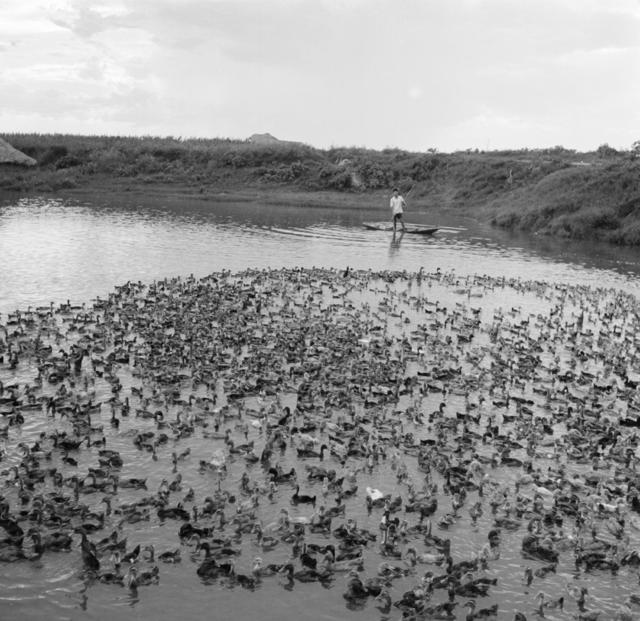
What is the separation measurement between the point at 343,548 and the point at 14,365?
32.4ft

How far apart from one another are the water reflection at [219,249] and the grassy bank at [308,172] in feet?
41.7

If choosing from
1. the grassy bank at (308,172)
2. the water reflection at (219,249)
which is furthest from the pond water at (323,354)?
the grassy bank at (308,172)

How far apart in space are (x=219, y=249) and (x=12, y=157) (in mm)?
54288

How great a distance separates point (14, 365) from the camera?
16.7 m

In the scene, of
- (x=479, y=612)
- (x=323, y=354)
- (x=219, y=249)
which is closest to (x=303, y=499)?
(x=479, y=612)

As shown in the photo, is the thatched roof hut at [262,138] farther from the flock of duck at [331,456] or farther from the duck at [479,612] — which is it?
the duck at [479,612]

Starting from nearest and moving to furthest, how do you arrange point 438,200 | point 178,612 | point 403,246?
point 178,612, point 403,246, point 438,200

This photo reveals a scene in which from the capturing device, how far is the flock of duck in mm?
9750

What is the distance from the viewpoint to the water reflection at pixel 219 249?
29.7 meters

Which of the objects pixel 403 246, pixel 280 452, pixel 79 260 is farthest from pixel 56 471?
pixel 403 246

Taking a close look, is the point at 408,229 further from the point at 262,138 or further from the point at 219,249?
the point at 262,138

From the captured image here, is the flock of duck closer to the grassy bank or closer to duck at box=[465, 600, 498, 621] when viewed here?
duck at box=[465, 600, 498, 621]

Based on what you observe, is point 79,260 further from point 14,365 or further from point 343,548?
point 343,548

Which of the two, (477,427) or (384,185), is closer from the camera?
(477,427)
